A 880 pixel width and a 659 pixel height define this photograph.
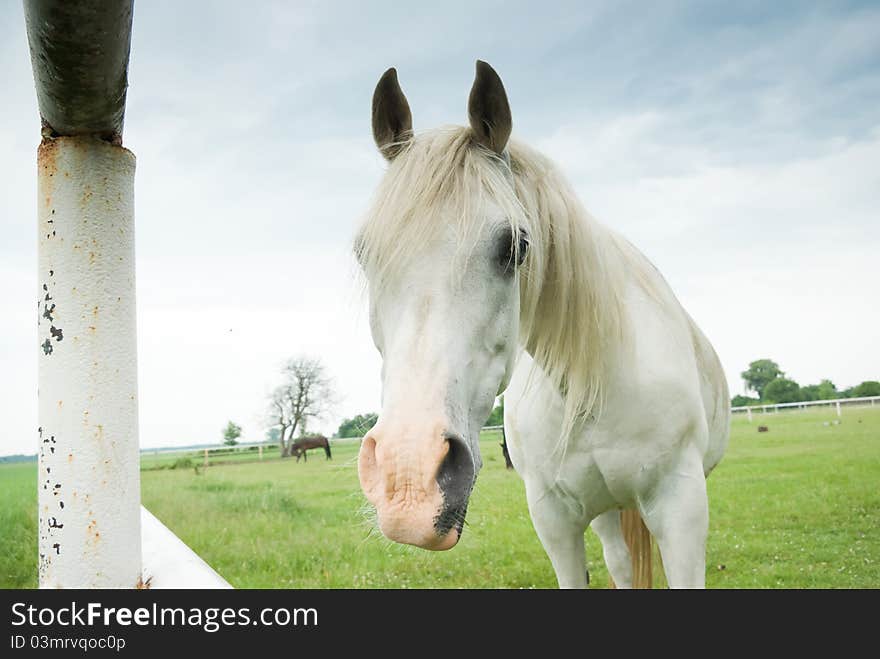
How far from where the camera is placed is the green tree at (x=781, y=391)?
23.1 m

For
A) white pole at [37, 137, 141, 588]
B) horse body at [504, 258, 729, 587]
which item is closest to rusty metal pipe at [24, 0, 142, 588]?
white pole at [37, 137, 141, 588]

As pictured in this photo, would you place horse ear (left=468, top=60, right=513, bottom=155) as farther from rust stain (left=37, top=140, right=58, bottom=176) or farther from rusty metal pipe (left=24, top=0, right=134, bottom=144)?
rust stain (left=37, top=140, right=58, bottom=176)

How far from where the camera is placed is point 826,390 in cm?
2217

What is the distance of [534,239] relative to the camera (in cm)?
169

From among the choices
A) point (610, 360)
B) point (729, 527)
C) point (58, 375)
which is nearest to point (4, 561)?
point (58, 375)

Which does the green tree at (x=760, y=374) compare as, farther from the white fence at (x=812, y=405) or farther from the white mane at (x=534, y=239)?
the white mane at (x=534, y=239)

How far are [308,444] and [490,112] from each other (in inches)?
747

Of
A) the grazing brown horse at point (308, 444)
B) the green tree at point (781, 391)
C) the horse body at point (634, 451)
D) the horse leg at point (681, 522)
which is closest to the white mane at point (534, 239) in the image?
the horse body at point (634, 451)

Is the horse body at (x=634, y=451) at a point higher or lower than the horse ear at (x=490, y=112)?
lower

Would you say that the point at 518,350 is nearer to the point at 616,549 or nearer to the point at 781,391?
the point at 616,549

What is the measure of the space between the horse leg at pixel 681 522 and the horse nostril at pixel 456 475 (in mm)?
1278

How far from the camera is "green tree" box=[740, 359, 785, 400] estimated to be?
24891 mm

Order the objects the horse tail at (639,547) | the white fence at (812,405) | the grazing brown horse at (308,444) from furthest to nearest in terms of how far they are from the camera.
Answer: the grazing brown horse at (308,444) < the white fence at (812,405) < the horse tail at (639,547)

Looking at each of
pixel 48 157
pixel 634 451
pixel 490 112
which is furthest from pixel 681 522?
pixel 48 157
